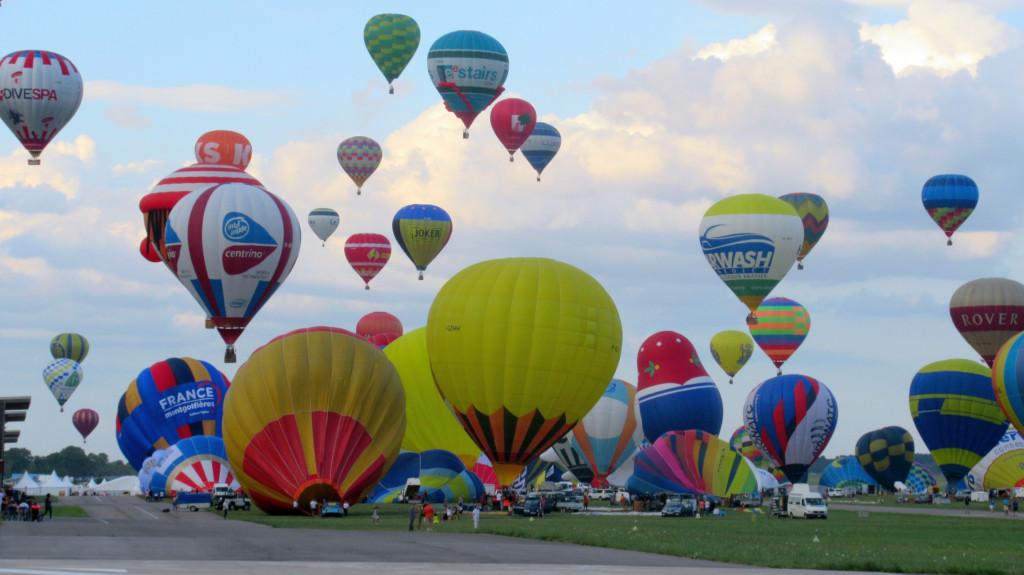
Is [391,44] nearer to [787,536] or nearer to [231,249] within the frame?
[231,249]

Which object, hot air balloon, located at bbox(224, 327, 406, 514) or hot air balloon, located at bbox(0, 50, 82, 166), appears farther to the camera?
hot air balloon, located at bbox(0, 50, 82, 166)

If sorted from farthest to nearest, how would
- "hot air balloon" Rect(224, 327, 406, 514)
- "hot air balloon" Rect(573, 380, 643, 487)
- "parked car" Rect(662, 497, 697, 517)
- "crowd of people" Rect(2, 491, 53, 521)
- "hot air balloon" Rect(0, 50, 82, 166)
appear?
"hot air balloon" Rect(573, 380, 643, 487), "hot air balloon" Rect(0, 50, 82, 166), "parked car" Rect(662, 497, 697, 517), "crowd of people" Rect(2, 491, 53, 521), "hot air balloon" Rect(224, 327, 406, 514)

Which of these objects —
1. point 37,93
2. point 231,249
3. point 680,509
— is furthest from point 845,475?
point 37,93

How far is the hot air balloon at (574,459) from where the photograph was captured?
96.1 m

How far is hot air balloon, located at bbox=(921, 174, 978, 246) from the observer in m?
94.6

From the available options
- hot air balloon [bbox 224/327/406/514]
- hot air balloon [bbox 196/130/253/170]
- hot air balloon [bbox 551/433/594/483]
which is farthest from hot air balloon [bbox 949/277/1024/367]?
hot air balloon [bbox 224/327/406/514]

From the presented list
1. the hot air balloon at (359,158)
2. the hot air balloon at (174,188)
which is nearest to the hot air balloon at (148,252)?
the hot air balloon at (174,188)

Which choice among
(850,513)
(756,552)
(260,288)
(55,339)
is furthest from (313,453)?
(55,339)

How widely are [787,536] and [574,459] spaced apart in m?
49.5

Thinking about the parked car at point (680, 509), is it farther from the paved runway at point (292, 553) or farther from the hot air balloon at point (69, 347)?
the hot air balloon at point (69, 347)

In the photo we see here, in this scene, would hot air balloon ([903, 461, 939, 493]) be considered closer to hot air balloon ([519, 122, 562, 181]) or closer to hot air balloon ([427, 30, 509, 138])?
hot air balloon ([519, 122, 562, 181])

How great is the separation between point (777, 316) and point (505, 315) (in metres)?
51.1

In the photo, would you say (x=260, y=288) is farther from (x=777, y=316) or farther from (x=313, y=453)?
(x=777, y=316)

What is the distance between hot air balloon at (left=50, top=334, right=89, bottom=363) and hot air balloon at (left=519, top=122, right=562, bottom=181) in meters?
57.1
